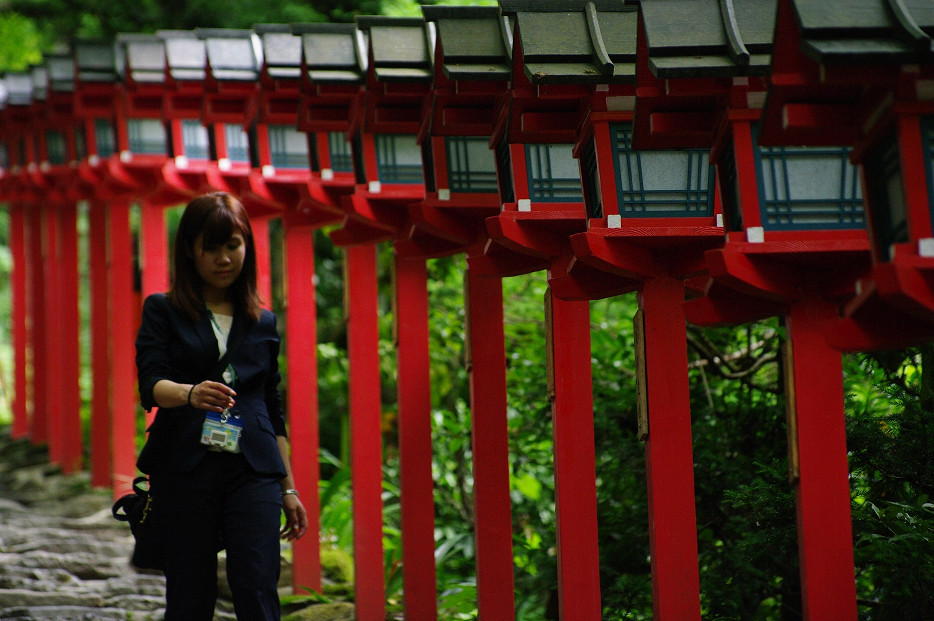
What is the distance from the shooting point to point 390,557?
8.31m

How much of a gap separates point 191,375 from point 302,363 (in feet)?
11.4

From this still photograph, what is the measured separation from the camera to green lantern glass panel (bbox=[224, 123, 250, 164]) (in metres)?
8.73

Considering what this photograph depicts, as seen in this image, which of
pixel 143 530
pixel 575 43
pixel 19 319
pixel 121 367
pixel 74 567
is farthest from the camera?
pixel 19 319

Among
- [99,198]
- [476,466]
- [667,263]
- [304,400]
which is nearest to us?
[667,263]

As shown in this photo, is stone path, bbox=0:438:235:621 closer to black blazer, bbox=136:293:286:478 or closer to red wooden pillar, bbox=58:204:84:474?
red wooden pillar, bbox=58:204:84:474

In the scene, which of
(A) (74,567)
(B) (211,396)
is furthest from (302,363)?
(B) (211,396)

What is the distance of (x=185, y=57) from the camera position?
888cm

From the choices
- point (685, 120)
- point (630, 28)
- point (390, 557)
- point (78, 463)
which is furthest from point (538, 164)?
point (78, 463)

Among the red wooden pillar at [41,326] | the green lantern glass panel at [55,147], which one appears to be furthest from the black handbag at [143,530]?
the red wooden pillar at [41,326]

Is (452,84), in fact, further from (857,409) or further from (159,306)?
(857,409)

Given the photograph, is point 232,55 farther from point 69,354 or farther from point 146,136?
point 69,354

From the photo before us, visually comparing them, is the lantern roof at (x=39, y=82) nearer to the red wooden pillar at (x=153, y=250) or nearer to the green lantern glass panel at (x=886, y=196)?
the red wooden pillar at (x=153, y=250)

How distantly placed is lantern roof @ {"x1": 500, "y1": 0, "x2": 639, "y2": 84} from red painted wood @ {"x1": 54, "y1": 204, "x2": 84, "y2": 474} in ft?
27.0

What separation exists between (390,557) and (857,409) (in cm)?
346
